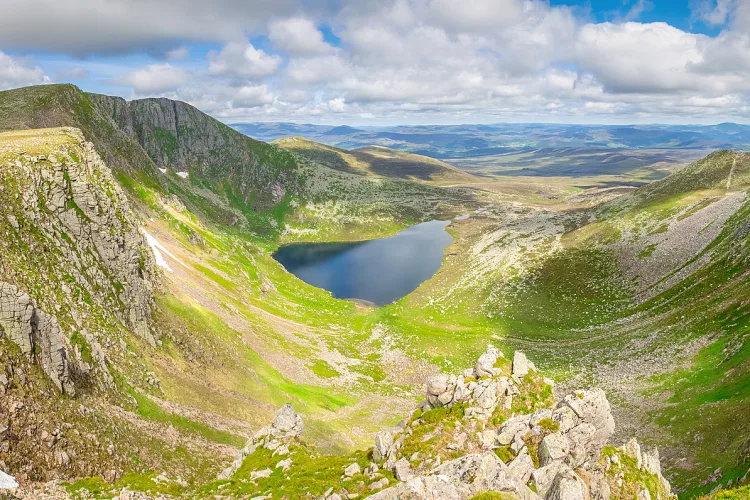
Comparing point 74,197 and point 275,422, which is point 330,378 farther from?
point 74,197

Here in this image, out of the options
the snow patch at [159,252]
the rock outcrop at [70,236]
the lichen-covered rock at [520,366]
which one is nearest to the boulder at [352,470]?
the lichen-covered rock at [520,366]

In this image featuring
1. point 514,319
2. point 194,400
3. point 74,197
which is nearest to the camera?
point 194,400

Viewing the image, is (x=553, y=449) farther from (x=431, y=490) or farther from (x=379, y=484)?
(x=379, y=484)

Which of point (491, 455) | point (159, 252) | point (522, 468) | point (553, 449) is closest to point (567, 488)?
point (522, 468)

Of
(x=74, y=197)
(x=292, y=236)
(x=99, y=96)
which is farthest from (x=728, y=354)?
(x=99, y=96)

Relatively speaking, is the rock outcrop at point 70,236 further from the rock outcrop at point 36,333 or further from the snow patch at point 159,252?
the snow patch at point 159,252

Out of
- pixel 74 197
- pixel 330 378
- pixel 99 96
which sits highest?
pixel 99 96

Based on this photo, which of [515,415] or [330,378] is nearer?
[515,415]

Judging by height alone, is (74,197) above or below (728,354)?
above
